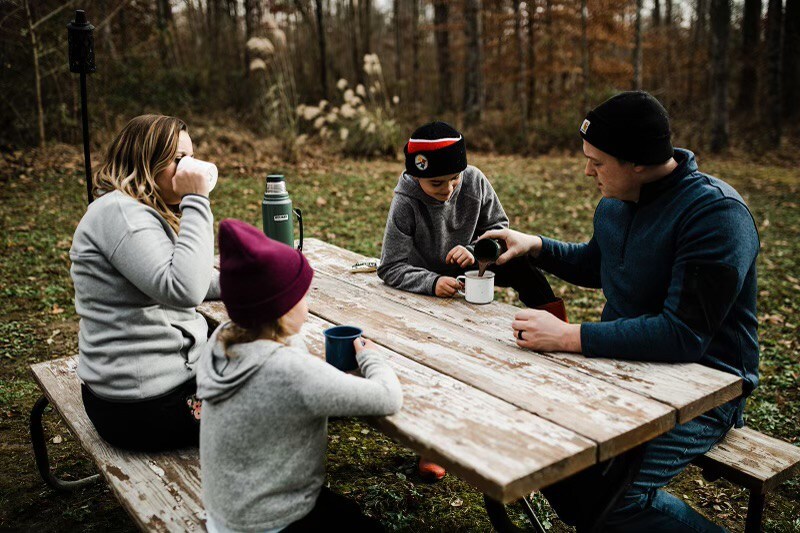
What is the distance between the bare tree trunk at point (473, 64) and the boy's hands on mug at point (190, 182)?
12897 mm

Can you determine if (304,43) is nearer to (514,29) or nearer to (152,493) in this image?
(514,29)

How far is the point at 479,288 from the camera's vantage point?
2871mm

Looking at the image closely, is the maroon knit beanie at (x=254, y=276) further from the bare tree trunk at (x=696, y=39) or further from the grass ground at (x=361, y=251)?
the bare tree trunk at (x=696, y=39)

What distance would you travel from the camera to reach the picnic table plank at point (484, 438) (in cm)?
157

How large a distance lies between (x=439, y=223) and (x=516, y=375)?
1.46m

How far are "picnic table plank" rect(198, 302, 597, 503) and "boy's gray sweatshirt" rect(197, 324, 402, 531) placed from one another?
108mm

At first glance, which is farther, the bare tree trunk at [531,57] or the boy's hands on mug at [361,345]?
the bare tree trunk at [531,57]

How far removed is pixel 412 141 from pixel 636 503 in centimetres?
189

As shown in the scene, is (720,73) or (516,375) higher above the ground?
(720,73)

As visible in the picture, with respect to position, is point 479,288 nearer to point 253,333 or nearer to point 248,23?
point 253,333

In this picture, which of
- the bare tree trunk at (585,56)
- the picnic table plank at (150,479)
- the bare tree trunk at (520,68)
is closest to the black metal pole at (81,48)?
the picnic table plank at (150,479)

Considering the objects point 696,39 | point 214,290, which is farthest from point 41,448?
point 696,39

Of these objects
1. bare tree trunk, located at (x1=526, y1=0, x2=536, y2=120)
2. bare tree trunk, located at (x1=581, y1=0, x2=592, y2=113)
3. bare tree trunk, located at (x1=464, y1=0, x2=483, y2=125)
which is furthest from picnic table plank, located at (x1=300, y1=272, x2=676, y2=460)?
bare tree trunk, located at (x1=526, y1=0, x2=536, y2=120)

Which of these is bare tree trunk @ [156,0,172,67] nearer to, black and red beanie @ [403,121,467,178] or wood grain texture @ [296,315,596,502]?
black and red beanie @ [403,121,467,178]
